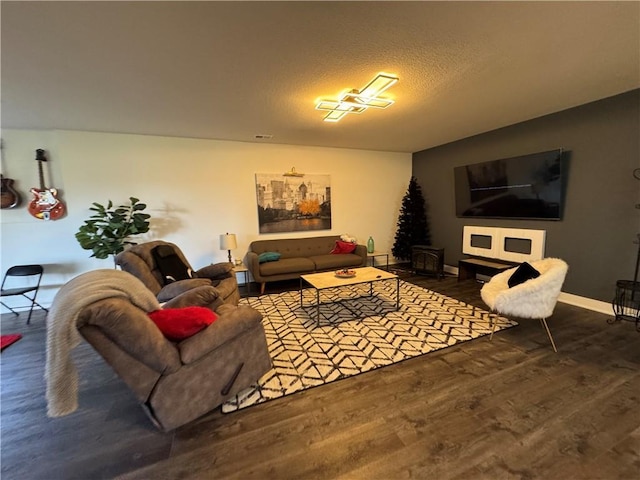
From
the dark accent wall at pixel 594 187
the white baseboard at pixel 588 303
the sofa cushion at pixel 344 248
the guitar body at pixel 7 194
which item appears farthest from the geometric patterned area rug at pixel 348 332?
the guitar body at pixel 7 194

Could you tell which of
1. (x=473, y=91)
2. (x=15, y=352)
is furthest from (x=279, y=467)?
(x=473, y=91)

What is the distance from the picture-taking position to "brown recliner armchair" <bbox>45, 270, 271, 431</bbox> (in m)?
1.32

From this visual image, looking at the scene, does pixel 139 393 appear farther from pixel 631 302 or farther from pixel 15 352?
pixel 631 302

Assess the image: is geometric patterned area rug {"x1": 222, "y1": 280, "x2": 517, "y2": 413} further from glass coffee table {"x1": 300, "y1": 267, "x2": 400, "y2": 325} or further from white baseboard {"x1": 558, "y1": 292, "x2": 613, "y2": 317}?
white baseboard {"x1": 558, "y1": 292, "x2": 613, "y2": 317}

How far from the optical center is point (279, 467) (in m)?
1.47

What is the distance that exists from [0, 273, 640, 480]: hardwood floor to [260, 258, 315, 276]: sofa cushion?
233 centimetres

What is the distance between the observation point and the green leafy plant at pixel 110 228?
371cm

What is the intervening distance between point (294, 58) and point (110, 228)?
3.48 metres

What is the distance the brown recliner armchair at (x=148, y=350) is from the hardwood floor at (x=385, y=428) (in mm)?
225

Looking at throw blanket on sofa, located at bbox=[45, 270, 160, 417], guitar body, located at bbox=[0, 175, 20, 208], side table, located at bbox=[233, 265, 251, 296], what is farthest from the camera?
side table, located at bbox=[233, 265, 251, 296]

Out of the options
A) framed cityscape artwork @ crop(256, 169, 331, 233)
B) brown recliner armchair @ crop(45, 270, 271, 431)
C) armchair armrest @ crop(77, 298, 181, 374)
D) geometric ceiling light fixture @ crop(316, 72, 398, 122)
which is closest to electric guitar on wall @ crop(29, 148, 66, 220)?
framed cityscape artwork @ crop(256, 169, 331, 233)

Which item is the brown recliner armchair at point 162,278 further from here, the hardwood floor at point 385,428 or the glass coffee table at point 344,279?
the glass coffee table at point 344,279

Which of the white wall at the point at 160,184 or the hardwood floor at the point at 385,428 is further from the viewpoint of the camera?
the white wall at the point at 160,184

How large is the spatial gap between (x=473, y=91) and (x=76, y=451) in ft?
14.6
